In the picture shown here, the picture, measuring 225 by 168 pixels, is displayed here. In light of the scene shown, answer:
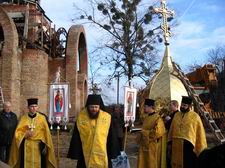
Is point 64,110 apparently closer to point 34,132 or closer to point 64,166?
point 34,132

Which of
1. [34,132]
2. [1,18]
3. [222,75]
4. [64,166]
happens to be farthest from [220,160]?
[222,75]

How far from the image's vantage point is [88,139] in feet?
23.9

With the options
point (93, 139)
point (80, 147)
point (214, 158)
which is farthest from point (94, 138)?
point (214, 158)

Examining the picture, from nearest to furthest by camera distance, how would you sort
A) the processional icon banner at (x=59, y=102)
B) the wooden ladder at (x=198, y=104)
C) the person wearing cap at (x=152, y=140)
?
the person wearing cap at (x=152, y=140) → the processional icon banner at (x=59, y=102) → the wooden ladder at (x=198, y=104)

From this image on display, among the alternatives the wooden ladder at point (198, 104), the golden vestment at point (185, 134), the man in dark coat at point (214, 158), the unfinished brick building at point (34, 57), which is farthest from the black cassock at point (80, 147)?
the unfinished brick building at point (34, 57)

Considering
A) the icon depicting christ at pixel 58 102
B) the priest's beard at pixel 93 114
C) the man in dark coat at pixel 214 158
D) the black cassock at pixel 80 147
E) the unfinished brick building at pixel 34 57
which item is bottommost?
the black cassock at pixel 80 147

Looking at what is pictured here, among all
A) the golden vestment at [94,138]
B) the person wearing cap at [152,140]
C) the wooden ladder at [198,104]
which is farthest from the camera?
the wooden ladder at [198,104]

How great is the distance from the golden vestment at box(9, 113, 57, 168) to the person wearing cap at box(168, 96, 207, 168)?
2219 millimetres

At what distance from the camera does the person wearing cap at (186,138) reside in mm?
7770

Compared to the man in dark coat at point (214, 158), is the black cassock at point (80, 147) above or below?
below

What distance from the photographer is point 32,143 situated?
26.6 ft

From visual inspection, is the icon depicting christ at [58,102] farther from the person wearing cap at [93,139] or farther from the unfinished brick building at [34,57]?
the unfinished brick building at [34,57]

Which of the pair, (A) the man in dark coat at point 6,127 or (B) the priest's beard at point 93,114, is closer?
(B) the priest's beard at point 93,114

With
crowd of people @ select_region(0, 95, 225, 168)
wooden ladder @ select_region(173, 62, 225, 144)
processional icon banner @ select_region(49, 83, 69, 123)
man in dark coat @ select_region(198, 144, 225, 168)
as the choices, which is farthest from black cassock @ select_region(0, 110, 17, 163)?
man in dark coat @ select_region(198, 144, 225, 168)
